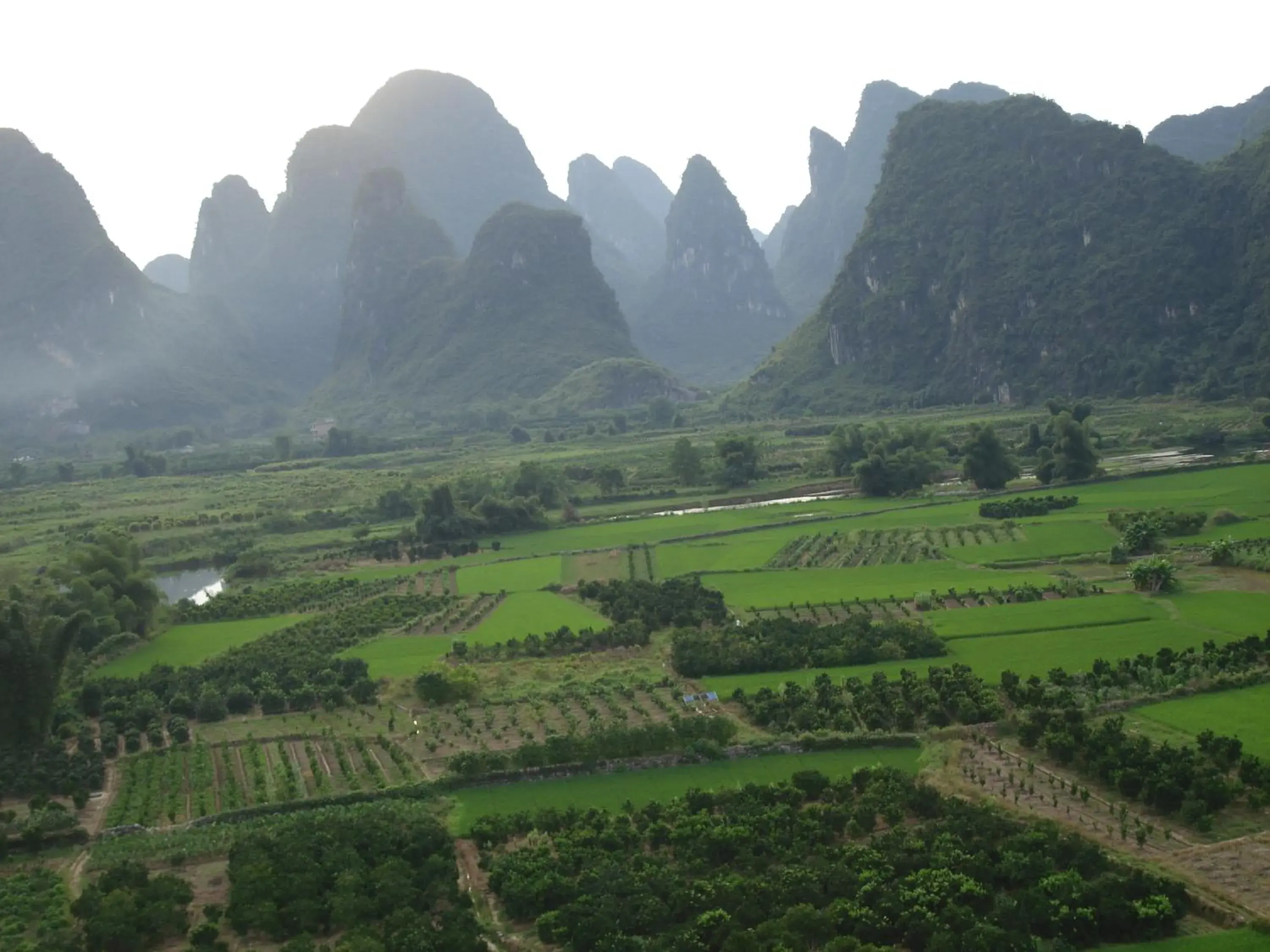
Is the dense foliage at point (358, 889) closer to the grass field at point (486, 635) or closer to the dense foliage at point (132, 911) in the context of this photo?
the dense foliage at point (132, 911)

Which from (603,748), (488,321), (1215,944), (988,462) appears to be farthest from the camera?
(488,321)

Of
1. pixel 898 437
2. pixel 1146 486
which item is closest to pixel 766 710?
pixel 1146 486

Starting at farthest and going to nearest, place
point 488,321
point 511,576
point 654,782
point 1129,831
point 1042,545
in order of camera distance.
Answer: point 488,321 < point 511,576 < point 1042,545 < point 654,782 < point 1129,831

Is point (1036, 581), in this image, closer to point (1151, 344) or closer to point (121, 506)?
point (121, 506)

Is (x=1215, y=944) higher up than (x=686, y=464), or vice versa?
(x=686, y=464)

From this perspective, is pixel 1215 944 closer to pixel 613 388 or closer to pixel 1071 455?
pixel 1071 455

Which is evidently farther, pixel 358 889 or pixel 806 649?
pixel 806 649

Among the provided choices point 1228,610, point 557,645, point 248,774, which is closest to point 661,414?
point 557,645
